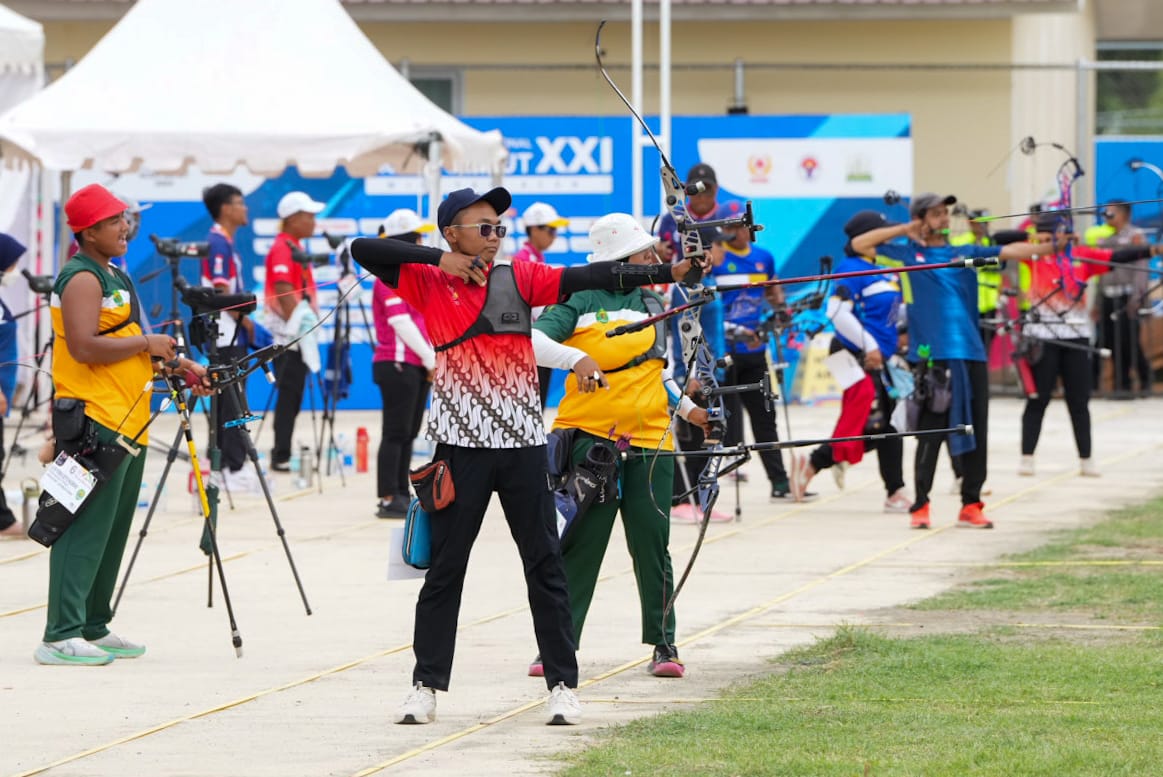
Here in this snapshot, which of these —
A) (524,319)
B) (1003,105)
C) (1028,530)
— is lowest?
(1028,530)

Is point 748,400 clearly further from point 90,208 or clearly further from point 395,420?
Answer: point 90,208

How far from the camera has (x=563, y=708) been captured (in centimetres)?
659

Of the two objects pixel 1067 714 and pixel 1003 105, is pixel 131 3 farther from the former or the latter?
pixel 1067 714

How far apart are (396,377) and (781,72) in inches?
461

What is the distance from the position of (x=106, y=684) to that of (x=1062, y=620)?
3905 mm

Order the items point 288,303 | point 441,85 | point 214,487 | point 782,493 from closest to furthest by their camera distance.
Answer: point 214,487, point 782,493, point 288,303, point 441,85

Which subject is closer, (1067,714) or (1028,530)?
(1067,714)

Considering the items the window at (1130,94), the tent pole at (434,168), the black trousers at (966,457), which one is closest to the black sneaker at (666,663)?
the black trousers at (966,457)

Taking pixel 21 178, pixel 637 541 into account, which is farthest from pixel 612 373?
pixel 21 178

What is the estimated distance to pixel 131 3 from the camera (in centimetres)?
2250

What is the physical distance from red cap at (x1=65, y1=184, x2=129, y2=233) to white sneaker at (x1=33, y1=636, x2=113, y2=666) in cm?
156

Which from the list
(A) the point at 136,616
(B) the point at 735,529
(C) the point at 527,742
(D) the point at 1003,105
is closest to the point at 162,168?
(B) the point at 735,529

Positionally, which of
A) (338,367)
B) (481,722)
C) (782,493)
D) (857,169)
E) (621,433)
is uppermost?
(857,169)

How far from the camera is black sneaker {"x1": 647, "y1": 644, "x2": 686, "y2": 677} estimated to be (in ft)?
24.4
